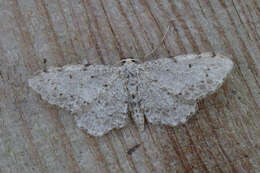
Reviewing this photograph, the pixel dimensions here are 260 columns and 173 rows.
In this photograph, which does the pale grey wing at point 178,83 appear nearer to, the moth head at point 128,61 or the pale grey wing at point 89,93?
the moth head at point 128,61

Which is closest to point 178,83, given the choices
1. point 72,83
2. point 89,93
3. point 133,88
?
point 133,88

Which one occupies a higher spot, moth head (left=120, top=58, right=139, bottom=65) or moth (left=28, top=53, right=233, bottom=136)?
moth head (left=120, top=58, right=139, bottom=65)

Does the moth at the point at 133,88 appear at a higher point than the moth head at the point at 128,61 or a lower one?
lower

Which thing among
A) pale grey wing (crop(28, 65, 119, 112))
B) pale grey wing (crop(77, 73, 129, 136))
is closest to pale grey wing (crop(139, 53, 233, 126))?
pale grey wing (crop(77, 73, 129, 136))

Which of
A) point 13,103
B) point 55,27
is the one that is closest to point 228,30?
point 55,27

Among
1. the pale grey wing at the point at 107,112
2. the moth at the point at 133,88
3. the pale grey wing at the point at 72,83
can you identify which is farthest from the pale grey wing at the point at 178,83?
the pale grey wing at the point at 72,83

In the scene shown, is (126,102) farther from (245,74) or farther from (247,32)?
(247,32)

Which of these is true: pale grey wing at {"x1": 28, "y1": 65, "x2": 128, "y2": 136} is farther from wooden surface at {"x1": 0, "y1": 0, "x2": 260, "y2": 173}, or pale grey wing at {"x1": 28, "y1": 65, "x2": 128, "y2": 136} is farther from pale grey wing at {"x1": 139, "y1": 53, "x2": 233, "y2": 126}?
pale grey wing at {"x1": 139, "y1": 53, "x2": 233, "y2": 126}
